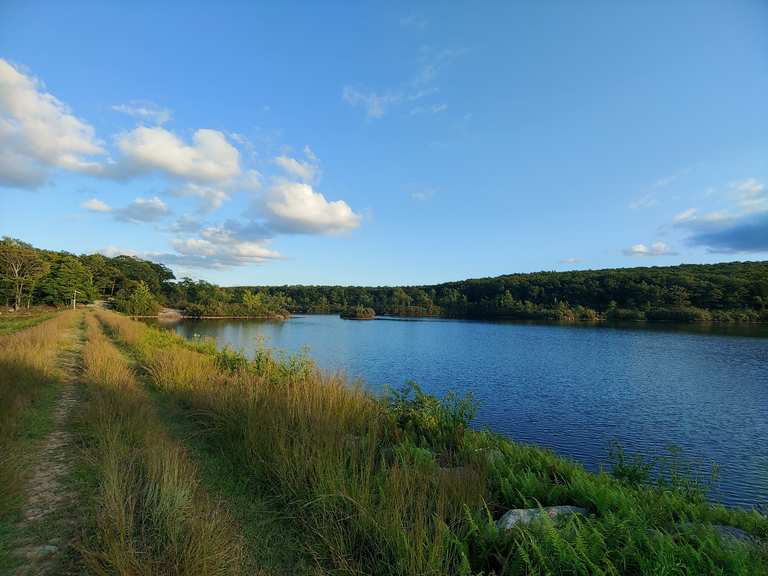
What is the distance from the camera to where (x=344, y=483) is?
369 centimetres

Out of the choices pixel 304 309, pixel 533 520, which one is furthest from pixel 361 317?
pixel 533 520

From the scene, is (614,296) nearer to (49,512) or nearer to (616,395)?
(616,395)

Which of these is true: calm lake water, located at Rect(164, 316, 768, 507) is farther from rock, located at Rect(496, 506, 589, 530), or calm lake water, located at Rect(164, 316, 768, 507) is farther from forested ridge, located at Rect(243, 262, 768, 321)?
forested ridge, located at Rect(243, 262, 768, 321)

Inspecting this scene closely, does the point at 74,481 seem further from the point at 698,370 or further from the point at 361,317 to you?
the point at 361,317

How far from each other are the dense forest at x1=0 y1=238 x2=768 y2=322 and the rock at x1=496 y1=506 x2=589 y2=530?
60.4m

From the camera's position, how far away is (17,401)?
19.6 feet

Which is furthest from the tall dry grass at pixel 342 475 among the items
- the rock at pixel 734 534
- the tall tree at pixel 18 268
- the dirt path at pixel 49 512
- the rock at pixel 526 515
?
the tall tree at pixel 18 268

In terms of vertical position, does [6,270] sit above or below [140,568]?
above

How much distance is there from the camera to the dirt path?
9.29 feet

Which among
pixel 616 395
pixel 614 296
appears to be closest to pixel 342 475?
pixel 616 395

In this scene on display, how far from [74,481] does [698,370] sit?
2664 centimetres

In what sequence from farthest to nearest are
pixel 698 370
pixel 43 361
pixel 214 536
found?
1. pixel 698 370
2. pixel 43 361
3. pixel 214 536

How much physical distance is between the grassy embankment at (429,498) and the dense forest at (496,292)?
57087 mm

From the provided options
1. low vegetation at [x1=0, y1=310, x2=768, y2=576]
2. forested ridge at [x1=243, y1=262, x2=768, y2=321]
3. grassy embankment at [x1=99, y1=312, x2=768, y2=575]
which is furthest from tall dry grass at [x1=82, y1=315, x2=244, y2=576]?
forested ridge at [x1=243, y1=262, x2=768, y2=321]
